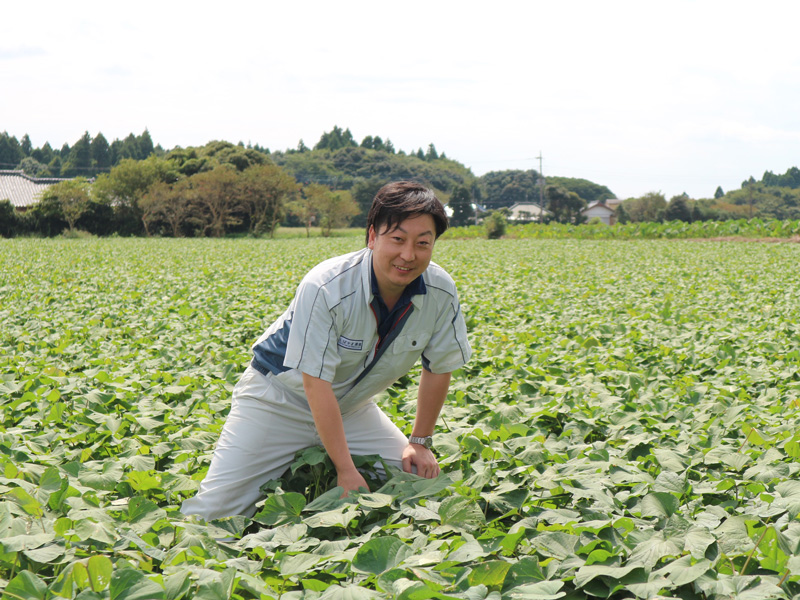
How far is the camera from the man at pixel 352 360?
252cm

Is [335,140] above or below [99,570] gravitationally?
above

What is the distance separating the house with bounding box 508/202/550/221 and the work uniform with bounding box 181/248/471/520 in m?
65.8

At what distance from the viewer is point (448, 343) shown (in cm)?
282

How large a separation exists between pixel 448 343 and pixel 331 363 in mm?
518

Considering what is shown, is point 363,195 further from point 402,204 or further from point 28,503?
point 28,503

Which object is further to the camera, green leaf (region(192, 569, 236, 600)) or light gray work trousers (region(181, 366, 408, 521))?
light gray work trousers (region(181, 366, 408, 521))

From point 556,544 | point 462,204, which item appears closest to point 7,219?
point 556,544

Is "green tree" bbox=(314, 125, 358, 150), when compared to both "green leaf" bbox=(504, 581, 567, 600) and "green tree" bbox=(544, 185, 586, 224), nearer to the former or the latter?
"green tree" bbox=(544, 185, 586, 224)

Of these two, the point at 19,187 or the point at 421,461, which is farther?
the point at 19,187

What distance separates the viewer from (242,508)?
273 cm

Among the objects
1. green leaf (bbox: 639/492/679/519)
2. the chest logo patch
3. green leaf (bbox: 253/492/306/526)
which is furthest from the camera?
the chest logo patch

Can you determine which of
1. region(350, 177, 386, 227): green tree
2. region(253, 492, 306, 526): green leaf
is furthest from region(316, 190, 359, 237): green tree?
region(253, 492, 306, 526): green leaf

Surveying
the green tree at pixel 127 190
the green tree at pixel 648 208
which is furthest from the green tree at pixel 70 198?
the green tree at pixel 648 208

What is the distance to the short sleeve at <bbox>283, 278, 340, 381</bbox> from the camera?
2553mm
